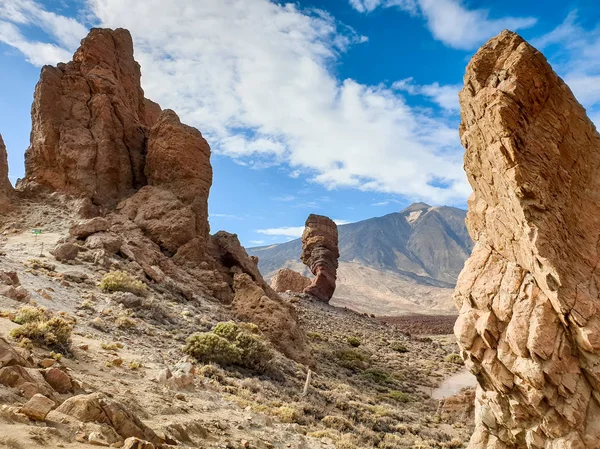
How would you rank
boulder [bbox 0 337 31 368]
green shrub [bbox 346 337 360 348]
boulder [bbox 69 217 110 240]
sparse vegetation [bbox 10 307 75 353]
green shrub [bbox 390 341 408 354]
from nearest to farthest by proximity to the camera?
1. boulder [bbox 0 337 31 368]
2. sparse vegetation [bbox 10 307 75 353]
3. boulder [bbox 69 217 110 240]
4. green shrub [bbox 346 337 360 348]
5. green shrub [bbox 390 341 408 354]

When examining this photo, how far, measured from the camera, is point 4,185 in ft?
94.3

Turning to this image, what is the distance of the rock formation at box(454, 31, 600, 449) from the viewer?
24.5ft

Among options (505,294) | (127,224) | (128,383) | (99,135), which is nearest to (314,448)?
(128,383)

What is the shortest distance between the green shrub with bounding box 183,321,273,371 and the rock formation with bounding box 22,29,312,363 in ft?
18.9

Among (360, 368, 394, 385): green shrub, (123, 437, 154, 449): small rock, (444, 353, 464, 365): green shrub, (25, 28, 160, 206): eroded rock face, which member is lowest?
(444, 353, 464, 365): green shrub

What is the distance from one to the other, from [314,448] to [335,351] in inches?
892

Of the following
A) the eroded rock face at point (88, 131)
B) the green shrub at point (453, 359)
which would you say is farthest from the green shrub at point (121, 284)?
the green shrub at point (453, 359)

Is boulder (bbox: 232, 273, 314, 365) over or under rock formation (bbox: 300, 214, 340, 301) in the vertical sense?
under

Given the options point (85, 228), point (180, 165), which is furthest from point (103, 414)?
point (180, 165)

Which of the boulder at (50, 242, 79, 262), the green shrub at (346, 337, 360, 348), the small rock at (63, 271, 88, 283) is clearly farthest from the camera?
the green shrub at (346, 337, 360, 348)

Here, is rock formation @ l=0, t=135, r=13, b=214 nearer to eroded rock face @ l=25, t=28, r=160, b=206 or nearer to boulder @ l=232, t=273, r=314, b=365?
eroded rock face @ l=25, t=28, r=160, b=206

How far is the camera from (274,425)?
11781mm

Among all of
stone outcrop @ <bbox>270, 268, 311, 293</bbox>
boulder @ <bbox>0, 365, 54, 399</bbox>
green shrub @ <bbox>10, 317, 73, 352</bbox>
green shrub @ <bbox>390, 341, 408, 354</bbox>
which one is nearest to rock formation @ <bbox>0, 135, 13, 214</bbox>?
green shrub @ <bbox>10, 317, 73, 352</bbox>

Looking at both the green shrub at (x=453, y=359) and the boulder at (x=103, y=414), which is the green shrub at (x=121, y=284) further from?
the green shrub at (x=453, y=359)
